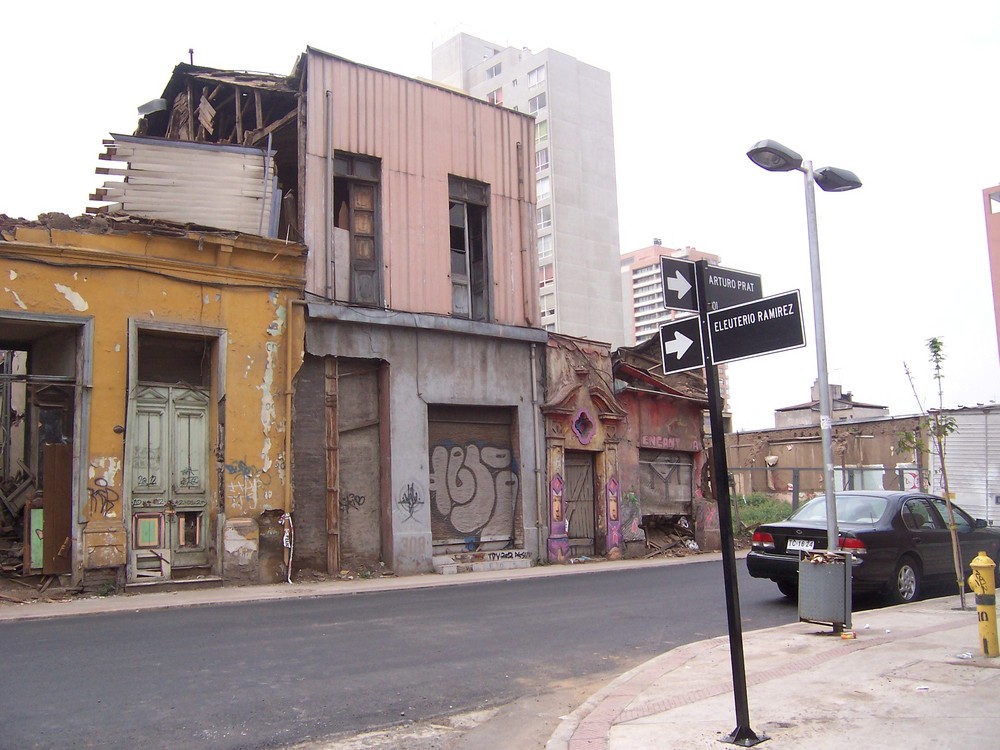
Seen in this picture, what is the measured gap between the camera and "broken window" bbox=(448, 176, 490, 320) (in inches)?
760

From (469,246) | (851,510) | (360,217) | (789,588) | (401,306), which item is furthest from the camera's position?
(469,246)

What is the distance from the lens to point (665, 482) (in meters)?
23.0

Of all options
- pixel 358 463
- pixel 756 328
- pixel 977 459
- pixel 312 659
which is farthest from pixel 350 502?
pixel 977 459

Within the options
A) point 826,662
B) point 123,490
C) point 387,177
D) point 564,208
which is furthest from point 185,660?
point 564,208

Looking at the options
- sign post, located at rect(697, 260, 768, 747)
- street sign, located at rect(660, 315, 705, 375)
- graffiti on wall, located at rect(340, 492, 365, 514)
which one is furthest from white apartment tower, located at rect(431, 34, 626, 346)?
sign post, located at rect(697, 260, 768, 747)

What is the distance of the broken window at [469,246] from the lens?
63.3ft

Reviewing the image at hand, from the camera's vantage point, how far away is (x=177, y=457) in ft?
48.9

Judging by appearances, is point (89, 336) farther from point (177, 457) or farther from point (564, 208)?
point (564, 208)

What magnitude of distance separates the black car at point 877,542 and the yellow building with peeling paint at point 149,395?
8.51 metres

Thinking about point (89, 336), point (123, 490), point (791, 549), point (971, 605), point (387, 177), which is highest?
point (387, 177)

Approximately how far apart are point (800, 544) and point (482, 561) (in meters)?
8.16

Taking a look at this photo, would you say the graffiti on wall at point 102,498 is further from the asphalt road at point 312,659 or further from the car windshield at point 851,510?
the car windshield at point 851,510

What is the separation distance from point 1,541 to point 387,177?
9.76m

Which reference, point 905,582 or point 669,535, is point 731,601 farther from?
point 669,535
